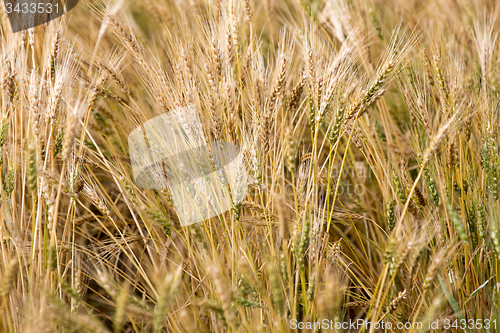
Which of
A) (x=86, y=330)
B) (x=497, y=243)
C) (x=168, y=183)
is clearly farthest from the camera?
(x=168, y=183)

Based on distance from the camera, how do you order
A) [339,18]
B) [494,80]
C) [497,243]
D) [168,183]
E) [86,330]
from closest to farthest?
[86,330]
[497,243]
[168,183]
[494,80]
[339,18]

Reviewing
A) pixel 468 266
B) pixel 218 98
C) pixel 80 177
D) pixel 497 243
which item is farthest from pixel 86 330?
pixel 468 266

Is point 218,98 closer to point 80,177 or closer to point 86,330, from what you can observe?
point 80,177

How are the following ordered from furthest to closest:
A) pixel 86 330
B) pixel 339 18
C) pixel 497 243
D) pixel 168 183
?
pixel 339 18 < pixel 168 183 < pixel 497 243 < pixel 86 330

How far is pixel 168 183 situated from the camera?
110 cm

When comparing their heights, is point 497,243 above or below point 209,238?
below

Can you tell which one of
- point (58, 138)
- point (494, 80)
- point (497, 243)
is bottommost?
point (497, 243)

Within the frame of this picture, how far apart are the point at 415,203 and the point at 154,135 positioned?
941mm

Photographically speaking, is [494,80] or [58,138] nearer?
[58,138]

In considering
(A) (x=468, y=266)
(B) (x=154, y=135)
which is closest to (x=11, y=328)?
(B) (x=154, y=135)

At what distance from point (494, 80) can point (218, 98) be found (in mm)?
1051

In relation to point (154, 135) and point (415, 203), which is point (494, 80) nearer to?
→ point (415, 203)

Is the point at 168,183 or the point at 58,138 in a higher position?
the point at 58,138

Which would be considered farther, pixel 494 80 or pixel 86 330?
pixel 494 80
